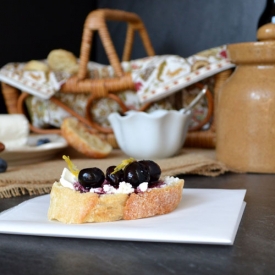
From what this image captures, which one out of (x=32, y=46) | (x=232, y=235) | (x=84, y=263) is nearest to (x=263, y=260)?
(x=232, y=235)

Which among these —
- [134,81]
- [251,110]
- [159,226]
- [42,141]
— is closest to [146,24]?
[134,81]

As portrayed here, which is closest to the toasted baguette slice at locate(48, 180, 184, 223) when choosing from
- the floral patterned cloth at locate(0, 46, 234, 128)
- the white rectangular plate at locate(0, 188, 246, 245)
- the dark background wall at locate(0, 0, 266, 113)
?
the white rectangular plate at locate(0, 188, 246, 245)

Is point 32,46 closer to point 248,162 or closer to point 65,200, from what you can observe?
point 248,162

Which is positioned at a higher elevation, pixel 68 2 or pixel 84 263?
pixel 68 2

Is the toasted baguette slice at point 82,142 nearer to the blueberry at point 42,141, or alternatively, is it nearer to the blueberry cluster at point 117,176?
the blueberry at point 42,141

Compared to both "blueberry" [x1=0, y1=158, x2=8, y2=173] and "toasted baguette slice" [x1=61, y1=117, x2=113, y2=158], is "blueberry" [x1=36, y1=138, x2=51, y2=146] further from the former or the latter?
"blueberry" [x1=0, y1=158, x2=8, y2=173]

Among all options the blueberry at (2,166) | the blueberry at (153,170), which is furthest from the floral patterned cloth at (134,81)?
the blueberry at (153,170)
